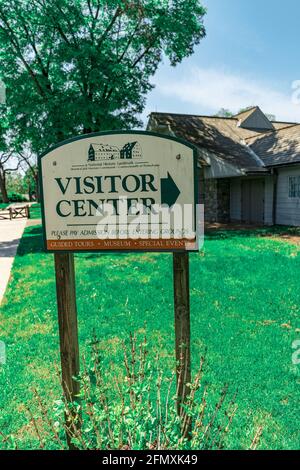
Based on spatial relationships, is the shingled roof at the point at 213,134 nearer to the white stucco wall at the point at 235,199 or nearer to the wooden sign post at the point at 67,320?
the white stucco wall at the point at 235,199

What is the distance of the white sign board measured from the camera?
2234 millimetres

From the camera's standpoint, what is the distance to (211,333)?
427cm

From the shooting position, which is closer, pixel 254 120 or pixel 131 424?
pixel 131 424

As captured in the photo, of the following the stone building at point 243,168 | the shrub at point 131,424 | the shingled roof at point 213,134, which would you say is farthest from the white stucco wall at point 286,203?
the shrub at point 131,424

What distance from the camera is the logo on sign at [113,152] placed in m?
2.25

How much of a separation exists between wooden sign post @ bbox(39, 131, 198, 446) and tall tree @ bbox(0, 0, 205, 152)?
11.6 metres

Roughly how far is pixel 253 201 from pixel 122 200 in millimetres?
15317

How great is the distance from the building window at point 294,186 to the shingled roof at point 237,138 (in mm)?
817

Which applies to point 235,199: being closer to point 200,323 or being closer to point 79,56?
point 79,56

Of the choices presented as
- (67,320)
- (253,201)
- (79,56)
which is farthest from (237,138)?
(67,320)

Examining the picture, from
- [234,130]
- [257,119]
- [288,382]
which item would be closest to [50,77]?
[234,130]

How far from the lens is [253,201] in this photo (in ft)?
54.5

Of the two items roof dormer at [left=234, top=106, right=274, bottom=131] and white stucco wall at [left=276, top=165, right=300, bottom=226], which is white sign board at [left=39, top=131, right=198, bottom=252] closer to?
white stucco wall at [left=276, top=165, right=300, bottom=226]

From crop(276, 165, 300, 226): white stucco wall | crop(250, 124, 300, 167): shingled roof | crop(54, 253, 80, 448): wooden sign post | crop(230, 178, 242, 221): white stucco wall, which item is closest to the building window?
crop(276, 165, 300, 226): white stucco wall
